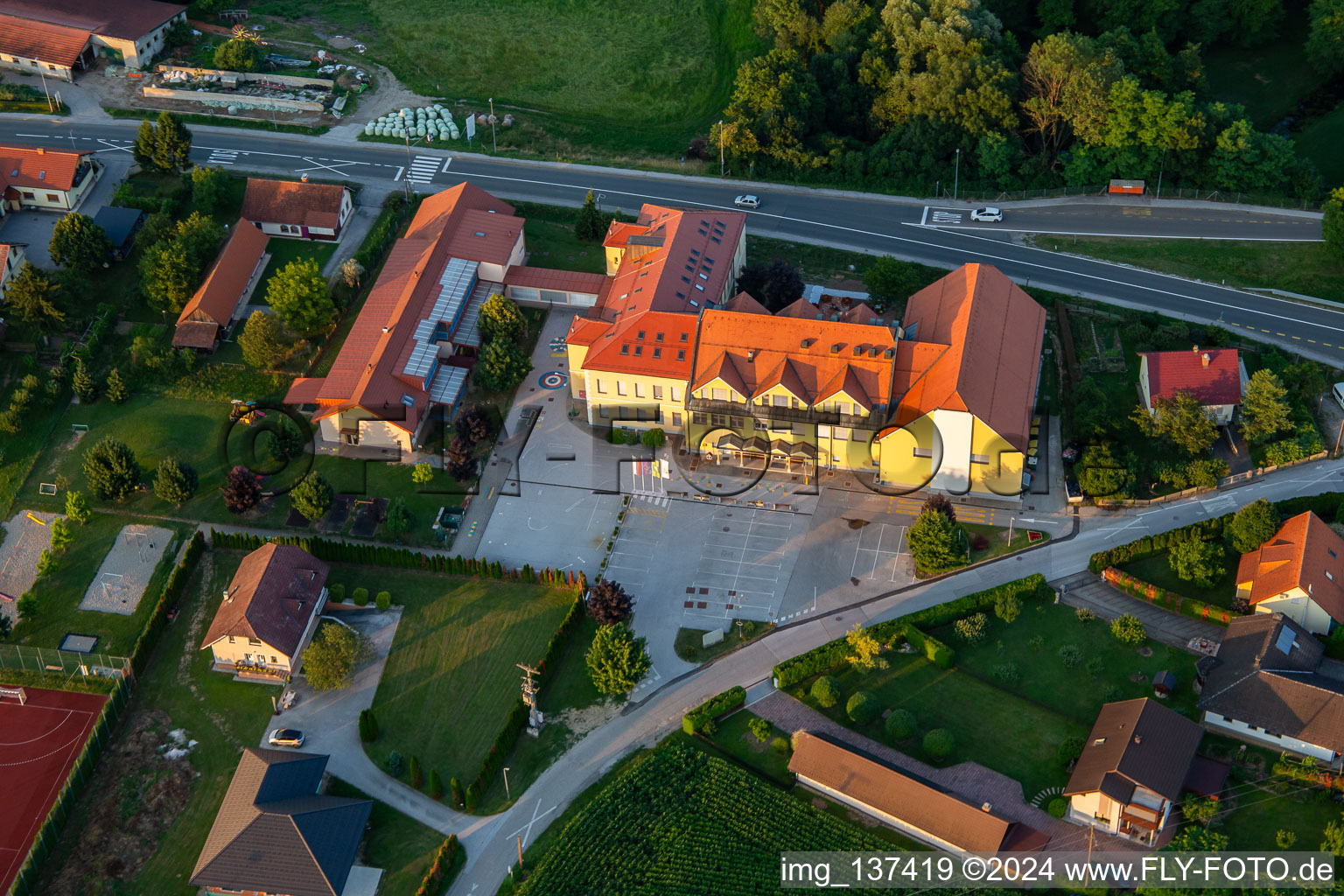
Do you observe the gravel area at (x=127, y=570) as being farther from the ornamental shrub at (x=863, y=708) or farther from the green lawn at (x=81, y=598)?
the ornamental shrub at (x=863, y=708)

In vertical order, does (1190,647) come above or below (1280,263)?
below

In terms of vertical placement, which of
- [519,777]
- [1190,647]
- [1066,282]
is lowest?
[519,777]

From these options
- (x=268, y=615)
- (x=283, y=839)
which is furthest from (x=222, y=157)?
(x=283, y=839)

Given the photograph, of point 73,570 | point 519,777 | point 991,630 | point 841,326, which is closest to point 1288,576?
point 991,630

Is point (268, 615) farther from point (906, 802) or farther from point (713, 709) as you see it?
point (906, 802)

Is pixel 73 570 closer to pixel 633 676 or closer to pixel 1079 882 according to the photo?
pixel 633 676

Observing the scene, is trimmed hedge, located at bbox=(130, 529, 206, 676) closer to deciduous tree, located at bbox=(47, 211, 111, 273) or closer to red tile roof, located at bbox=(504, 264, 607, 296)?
deciduous tree, located at bbox=(47, 211, 111, 273)
